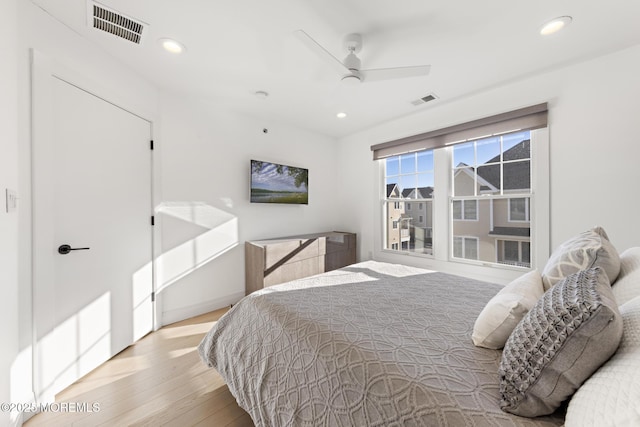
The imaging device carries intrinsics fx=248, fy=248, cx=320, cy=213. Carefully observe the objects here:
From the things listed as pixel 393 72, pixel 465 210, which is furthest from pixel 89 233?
pixel 465 210

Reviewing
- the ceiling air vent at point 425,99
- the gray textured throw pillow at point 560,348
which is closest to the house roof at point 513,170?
the ceiling air vent at point 425,99

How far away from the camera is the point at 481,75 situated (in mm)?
2514

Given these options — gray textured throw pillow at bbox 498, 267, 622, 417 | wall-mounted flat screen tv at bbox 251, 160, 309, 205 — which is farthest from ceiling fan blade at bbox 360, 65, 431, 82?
wall-mounted flat screen tv at bbox 251, 160, 309, 205

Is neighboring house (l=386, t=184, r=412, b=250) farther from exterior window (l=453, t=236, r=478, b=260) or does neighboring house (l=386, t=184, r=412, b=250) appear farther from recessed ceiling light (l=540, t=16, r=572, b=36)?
recessed ceiling light (l=540, t=16, r=572, b=36)

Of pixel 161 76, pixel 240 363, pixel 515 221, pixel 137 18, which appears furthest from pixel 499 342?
pixel 161 76

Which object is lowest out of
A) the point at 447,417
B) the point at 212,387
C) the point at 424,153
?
the point at 212,387

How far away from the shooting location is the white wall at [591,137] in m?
2.10

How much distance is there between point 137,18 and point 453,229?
3.75 metres

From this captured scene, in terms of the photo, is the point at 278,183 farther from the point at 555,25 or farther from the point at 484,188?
the point at 555,25

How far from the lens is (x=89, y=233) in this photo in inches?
76.7

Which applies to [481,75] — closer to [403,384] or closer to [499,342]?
[499,342]

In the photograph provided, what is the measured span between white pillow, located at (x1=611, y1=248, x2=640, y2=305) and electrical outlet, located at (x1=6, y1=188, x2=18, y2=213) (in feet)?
9.76

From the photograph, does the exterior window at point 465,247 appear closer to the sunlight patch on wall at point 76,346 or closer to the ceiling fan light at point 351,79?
the ceiling fan light at point 351,79

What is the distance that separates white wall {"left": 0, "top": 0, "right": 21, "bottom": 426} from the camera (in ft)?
4.31
